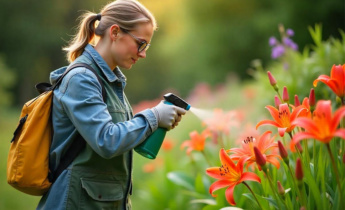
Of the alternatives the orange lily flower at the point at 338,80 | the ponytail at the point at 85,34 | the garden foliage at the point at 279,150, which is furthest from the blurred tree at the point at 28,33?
the orange lily flower at the point at 338,80

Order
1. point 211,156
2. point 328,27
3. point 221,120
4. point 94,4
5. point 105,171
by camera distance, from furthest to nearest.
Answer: point 94,4 → point 328,27 → point 211,156 → point 221,120 → point 105,171

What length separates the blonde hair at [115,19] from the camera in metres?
2.18

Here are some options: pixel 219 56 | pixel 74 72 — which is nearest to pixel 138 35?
pixel 74 72

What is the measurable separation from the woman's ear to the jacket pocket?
0.78 m

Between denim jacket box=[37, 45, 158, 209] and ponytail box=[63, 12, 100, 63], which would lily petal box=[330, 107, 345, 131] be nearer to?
denim jacket box=[37, 45, 158, 209]

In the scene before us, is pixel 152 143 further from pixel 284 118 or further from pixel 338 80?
pixel 338 80

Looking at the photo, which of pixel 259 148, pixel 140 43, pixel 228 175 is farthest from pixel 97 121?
pixel 259 148

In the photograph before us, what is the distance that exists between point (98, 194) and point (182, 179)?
1768 mm

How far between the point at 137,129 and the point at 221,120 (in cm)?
157

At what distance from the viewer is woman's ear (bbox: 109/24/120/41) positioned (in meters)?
2.16

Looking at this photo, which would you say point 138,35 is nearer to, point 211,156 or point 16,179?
point 16,179

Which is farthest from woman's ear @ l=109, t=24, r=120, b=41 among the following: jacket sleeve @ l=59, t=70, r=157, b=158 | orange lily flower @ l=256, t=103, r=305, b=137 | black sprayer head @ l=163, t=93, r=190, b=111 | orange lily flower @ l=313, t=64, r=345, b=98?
orange lily flower @ l=313, t=64, r=345, b=98

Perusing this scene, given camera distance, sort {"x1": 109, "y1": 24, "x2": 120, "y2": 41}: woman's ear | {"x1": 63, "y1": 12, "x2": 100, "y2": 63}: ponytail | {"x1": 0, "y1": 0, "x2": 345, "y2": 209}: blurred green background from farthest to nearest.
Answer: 1. {"x1": 0, "y1": 0, "x2": 345, "y2": 209}: blurred green background
2. {"x1": 63, "y1": 12, "x2": 100, "y2": 63}: ponytail
3. {"x1": 109, "y1": 24, "x2": 120, "y2": 41}: woman's ear

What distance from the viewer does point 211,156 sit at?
4426 mm
